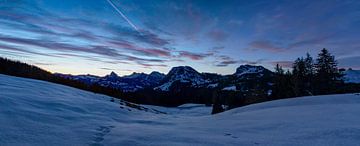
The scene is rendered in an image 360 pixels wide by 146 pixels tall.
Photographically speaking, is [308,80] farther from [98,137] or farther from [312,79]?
[98,137]

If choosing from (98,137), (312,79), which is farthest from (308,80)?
(98,137)

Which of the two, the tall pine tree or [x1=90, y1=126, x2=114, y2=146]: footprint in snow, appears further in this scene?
the tall pine tree

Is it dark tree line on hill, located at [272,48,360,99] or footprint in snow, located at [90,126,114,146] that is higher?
dark tree line on hill, located at [272,48,360,99]

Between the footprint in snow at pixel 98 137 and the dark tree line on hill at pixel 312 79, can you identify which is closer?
the footprint in snow at pixel 98 137

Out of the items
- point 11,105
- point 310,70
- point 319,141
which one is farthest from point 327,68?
point 11,105

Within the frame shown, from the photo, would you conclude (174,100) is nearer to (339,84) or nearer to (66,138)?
(339,84)

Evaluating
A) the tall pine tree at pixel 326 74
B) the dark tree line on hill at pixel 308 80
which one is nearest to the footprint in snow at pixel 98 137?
the dark tree line on hill at pixel 308 80

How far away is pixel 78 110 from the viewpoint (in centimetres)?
790

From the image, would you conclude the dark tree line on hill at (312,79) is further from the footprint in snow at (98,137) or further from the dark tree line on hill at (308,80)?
the footprint in snow at (98,137)

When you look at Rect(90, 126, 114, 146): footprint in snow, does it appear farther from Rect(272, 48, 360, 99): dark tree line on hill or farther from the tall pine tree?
the tall pine tree

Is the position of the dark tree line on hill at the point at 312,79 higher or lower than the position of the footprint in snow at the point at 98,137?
higher

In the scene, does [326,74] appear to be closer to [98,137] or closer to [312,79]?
[312,79]

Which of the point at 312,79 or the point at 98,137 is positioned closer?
the point at 98,137

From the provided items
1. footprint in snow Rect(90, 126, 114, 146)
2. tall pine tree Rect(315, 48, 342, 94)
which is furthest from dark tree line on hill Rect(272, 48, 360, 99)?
footprint in snow Rect(90, 126, 114, 146)
